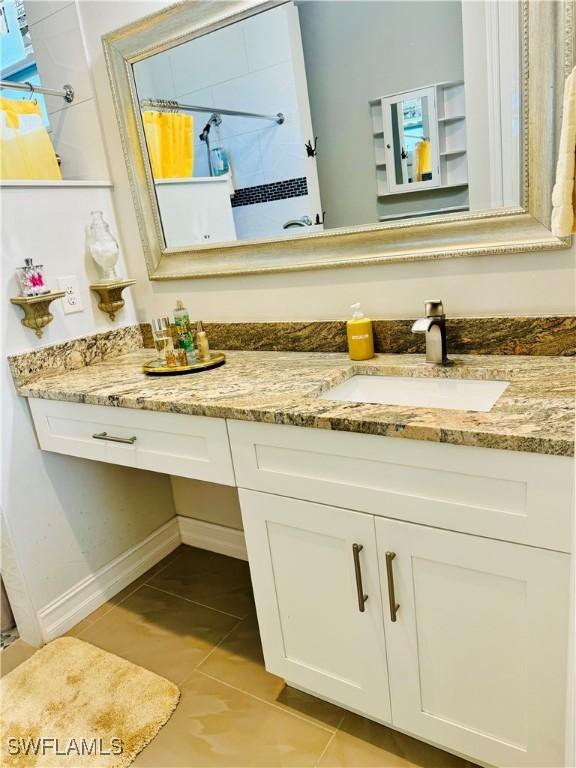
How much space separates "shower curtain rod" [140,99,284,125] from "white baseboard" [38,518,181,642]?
5.13 ft

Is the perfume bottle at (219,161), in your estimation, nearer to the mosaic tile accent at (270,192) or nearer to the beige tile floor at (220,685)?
the mosaic tile accent at (270,192)

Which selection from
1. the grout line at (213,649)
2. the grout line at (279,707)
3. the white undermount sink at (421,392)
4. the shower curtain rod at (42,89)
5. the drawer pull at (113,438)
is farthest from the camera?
the shower curtain rod at (42,89)

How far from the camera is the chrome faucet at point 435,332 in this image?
135 cm

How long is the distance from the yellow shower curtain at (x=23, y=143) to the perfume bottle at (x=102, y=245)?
0.68ft

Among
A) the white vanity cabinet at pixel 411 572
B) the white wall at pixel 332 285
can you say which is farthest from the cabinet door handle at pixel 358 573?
the white wall at pixel 332 285

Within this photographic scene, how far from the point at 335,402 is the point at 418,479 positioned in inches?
9.7

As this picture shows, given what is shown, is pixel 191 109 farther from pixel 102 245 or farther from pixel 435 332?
pixel 435 332

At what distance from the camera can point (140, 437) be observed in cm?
151

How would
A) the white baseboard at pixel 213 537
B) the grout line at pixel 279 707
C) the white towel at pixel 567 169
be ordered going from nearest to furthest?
the white towel at pixel 567 169
the grout line at pixel 279 707
the white baseboard at pixel 213 537

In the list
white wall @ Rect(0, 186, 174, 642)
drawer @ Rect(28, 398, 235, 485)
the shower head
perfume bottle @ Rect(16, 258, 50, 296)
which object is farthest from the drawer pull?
the shower head

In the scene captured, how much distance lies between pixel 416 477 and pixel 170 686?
106 cm

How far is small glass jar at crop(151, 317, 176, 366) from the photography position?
167cm

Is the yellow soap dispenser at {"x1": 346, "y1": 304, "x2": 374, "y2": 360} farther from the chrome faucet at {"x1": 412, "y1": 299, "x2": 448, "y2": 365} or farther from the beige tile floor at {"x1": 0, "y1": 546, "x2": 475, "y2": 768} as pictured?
the beige tile floor at {"x1": 0, "y1": 546, "x2": 475, "y2": 768}

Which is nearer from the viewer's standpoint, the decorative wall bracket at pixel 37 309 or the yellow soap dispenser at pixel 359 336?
the yellow soap dispenser at pixel 359 336
